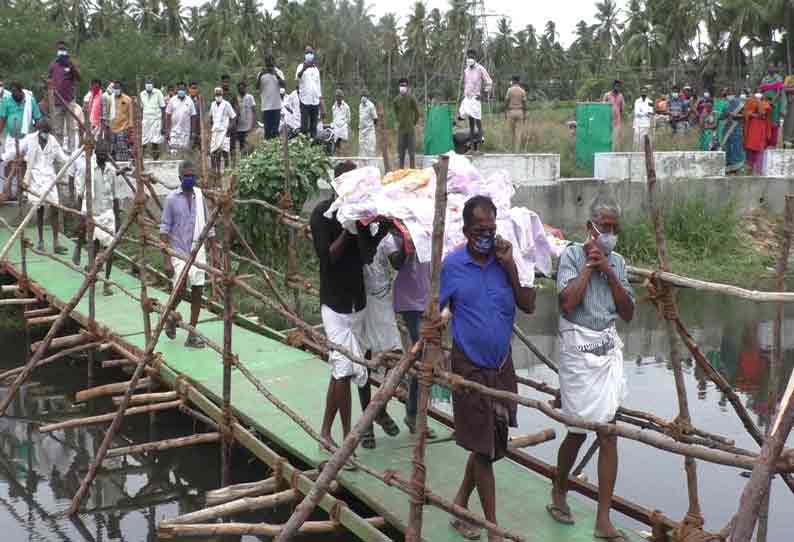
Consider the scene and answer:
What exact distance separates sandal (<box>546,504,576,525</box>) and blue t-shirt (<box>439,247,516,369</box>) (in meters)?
0.87

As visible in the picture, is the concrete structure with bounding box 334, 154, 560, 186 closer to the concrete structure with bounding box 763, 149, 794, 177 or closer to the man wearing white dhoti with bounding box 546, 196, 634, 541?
the concrete structure with bounding box 763, 149, 794, 177

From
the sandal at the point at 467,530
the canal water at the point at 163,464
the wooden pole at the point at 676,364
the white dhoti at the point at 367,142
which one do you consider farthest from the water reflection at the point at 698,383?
the white dhoti at the point at 367,142

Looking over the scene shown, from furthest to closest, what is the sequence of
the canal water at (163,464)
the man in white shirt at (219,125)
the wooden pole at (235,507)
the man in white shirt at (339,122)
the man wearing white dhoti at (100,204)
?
the man in white shirt at (339,122) < the man in white shirt at (219,125) < the man wearing white dhoti at (100,204) < the canal water at (163,464) < the wooden pole at (235,507)

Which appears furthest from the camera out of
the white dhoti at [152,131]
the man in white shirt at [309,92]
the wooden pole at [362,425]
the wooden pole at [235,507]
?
the white dhoti at [152,131]

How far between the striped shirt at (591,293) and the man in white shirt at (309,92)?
9.04 meters

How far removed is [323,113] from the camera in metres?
14.3

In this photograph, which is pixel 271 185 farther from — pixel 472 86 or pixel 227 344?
pixel 227 344

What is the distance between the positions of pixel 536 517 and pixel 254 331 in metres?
4.24

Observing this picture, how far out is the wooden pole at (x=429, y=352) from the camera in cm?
390

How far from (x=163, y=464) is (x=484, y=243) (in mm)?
3777

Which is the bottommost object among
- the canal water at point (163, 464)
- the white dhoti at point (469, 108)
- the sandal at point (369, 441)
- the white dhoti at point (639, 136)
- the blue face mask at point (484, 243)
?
the canal water at point (163, 464)

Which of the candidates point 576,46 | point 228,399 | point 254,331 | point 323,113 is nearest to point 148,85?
point 323,113

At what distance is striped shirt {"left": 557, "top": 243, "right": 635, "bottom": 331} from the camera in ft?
14.0

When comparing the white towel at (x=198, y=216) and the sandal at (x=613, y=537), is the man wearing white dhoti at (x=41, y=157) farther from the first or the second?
the sandal at (x=613, y=537)
